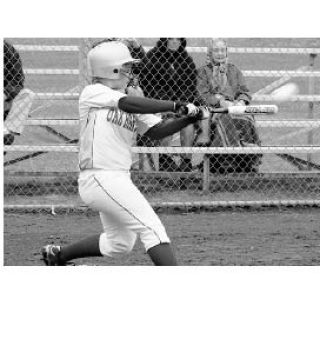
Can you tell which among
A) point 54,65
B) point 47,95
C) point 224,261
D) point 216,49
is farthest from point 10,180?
point 54,65

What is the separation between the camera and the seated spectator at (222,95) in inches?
352

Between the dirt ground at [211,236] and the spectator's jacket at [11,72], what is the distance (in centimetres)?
118

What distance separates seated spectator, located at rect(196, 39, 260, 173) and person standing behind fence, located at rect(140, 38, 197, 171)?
0.11 metres

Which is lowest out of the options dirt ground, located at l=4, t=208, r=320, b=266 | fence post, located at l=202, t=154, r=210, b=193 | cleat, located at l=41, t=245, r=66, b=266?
dirt ground, located at l=4, t=208, r=320, b=266

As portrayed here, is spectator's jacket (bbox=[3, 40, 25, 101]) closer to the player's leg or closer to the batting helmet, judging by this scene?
the batting helmet

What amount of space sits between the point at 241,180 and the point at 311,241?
1.67 meters

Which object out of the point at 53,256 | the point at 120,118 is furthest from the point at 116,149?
the point at 53,256

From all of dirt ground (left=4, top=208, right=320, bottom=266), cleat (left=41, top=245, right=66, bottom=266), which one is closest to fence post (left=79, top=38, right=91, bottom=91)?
dirt ground (left=4, top=208, right=320, bottom=266)

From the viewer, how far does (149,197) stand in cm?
919

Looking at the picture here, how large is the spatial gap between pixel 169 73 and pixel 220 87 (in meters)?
0.51

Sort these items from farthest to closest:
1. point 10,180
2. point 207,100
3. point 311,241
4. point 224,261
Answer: point 10,180 → point 207,100 → point 311,241 → point 224,261

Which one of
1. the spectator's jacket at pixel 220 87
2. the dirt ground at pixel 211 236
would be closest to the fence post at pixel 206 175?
the dirt ground at pixel 211 236

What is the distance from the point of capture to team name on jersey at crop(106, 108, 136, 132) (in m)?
5.69

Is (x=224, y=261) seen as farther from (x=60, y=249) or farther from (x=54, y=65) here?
(x=54, y=65)
